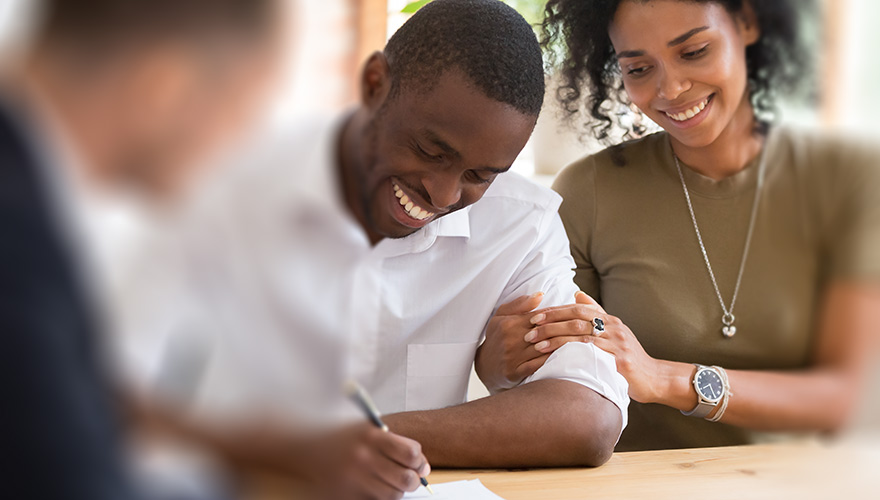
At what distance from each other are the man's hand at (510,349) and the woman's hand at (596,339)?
0.04 feet

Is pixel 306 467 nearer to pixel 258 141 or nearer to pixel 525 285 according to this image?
pixel 258 141

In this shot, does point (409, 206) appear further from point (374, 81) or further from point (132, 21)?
point (132, 21)

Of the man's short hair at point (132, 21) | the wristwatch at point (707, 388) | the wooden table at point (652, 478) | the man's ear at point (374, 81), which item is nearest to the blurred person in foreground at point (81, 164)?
the man's short hair at point (132, 21)

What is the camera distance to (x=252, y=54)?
19cm

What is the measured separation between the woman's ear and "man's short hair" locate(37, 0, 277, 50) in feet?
0.95

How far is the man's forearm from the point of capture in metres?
0.72

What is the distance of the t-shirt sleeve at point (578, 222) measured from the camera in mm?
984

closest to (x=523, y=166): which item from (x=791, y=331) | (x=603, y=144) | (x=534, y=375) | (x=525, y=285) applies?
(x=603, y=144)

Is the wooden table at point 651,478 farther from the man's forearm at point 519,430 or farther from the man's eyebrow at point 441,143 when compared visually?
the man's eyebrow at point 441,143

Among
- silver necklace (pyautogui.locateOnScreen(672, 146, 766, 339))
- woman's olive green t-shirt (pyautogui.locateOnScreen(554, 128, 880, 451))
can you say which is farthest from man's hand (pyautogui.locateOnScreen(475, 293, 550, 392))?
silver necklace (pyautogui.locateOnScreen(672, 146, 766, 339))

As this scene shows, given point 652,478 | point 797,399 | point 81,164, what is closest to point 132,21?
point 81,164

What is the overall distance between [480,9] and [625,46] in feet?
0.55

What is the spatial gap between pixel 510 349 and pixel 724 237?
43cm

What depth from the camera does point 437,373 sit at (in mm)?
896
